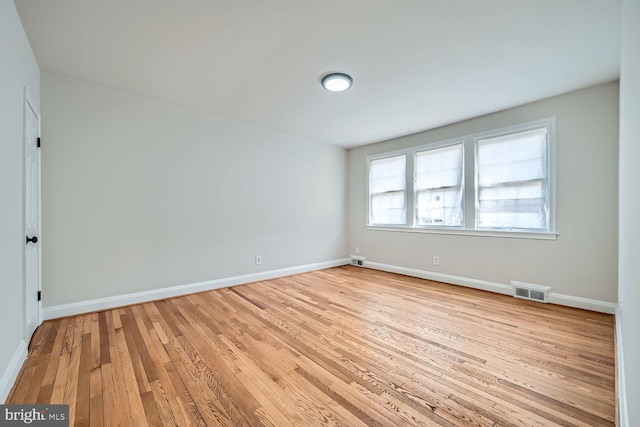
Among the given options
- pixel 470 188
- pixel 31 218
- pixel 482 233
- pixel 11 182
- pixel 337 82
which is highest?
pixel 337 82

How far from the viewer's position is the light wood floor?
1.53 m

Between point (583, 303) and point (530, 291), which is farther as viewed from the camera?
point (530, 291)

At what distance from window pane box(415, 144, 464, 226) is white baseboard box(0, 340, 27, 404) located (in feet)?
16.4

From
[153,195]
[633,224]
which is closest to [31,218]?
[153,195]

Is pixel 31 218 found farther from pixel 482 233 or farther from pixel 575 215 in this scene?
pixel 575 215

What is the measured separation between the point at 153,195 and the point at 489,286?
4.89 meters

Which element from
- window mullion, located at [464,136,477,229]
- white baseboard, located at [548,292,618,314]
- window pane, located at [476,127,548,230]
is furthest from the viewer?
window mullion, located at [464,136,477,229]

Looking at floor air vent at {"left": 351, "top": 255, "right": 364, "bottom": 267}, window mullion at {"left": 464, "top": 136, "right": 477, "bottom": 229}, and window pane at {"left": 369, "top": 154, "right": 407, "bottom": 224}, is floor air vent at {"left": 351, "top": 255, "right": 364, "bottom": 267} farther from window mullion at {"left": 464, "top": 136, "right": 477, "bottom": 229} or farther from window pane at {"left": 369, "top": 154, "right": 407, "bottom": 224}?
window mullion at {"left": 464, "top": 136, "right": 477, "bottom": 229}

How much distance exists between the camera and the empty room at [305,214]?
1.68 m

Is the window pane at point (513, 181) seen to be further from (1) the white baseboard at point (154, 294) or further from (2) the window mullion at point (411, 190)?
(1) the white baseboard at point (154, 294)

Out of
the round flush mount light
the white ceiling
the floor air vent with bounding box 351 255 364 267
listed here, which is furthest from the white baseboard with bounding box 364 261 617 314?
the round flush mount light

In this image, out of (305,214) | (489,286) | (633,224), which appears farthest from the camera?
(305,214)

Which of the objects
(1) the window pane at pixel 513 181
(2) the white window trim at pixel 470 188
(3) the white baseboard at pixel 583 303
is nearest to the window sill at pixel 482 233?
(2) the white window trim at pixel 470 188

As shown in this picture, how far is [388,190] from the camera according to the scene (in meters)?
5.29
